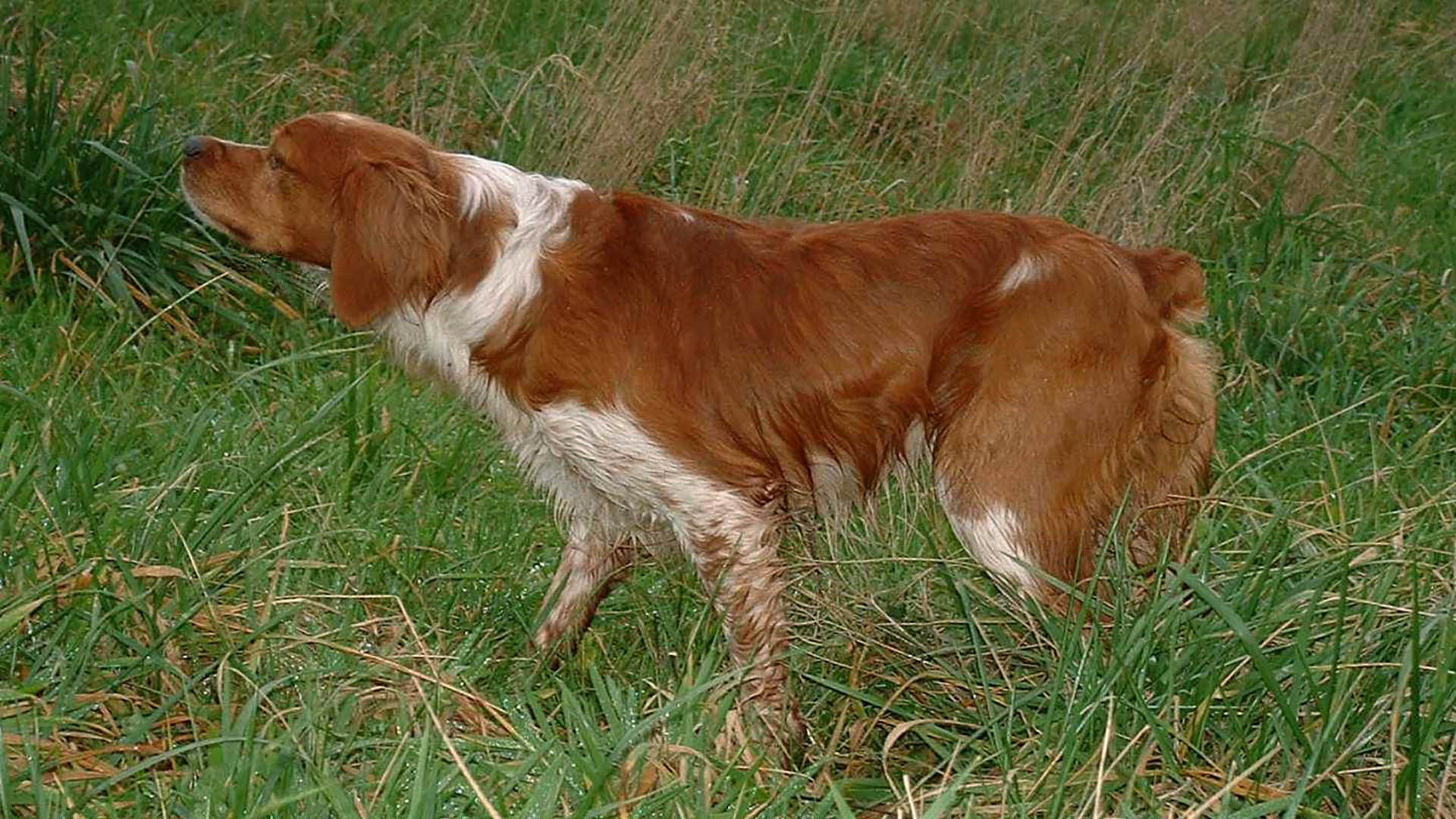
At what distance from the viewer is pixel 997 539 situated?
11.8 feet

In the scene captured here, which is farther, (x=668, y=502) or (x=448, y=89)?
(x=448, y=89)

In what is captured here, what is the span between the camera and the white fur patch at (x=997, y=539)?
3.55 m

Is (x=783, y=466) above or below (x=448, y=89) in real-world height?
above

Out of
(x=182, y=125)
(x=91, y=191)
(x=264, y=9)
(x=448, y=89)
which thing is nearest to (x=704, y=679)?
(x=91, y=191)

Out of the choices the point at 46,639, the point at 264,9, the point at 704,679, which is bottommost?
the point at 264,9

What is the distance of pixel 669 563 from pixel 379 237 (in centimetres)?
98

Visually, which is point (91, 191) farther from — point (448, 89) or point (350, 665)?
point (350, 665)

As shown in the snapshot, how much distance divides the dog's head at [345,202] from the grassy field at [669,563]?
9.9 inches

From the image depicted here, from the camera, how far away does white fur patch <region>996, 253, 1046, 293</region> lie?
12.0 ft

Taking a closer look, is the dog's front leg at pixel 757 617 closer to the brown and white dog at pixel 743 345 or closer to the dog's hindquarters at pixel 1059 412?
the brown and white dog at pixel 743 345

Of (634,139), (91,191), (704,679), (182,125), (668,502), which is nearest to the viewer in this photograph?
(704,679)

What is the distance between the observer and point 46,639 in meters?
2.88

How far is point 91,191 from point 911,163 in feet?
9.72

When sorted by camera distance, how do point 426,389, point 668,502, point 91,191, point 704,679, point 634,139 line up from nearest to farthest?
point 704,679 < point 668,502 < point 426,389 < point 91,191 < point 634,139
